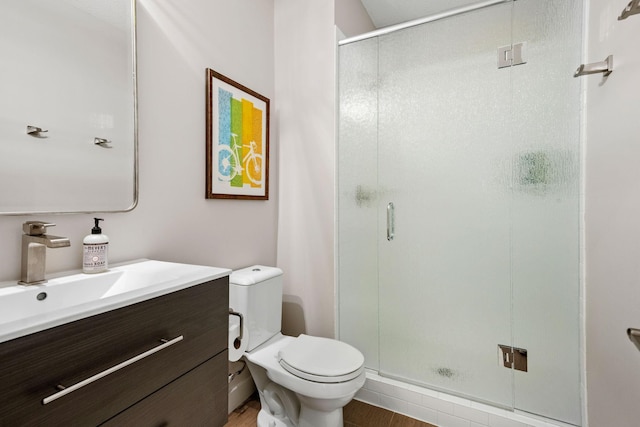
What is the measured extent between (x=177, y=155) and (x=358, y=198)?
3.49 ft

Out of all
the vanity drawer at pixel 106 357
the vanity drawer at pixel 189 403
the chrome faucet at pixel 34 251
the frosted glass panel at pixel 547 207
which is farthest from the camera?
the frosted glass panel at pixel 547 207

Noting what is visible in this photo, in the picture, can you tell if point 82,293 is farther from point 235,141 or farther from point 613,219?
point 613,219

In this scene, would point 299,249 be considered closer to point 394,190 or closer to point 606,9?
point 394,190

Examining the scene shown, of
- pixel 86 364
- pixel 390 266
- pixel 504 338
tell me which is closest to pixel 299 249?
pixel 390 266

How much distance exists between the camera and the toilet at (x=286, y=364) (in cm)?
131

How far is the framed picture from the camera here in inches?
60.6

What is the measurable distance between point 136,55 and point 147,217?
2.10 feet

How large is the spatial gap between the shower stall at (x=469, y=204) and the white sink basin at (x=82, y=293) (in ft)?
3.83

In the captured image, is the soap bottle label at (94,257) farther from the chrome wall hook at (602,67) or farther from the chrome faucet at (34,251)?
the chrome wall hook at (602,67)

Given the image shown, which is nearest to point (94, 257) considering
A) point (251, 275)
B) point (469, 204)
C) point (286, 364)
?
point (251, 275)

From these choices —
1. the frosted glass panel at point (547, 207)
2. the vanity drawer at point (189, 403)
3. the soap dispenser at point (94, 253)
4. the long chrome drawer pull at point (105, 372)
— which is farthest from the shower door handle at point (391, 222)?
the soap dispenser at point (94, 253)

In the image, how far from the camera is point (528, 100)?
1.51 meters

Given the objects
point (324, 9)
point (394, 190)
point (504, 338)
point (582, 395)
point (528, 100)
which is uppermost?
point (324, 9)

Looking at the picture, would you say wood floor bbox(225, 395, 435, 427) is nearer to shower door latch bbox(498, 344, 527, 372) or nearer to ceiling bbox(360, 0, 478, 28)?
shower door latch bbox(498, 344, 527, 372)
